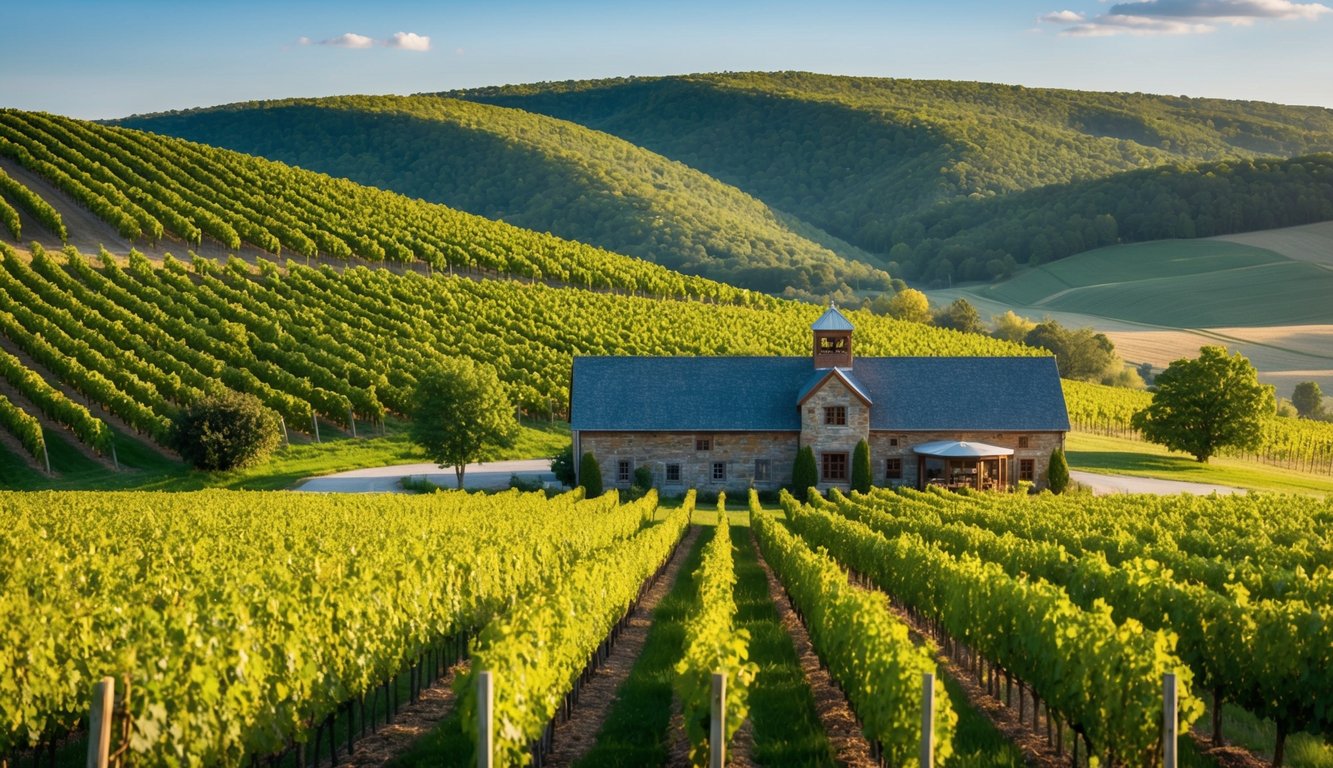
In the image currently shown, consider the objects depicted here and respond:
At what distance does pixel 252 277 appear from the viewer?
75.6 meters

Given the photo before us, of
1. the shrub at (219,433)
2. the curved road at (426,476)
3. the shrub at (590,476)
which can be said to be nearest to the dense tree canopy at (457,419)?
the curved road at (426,476)

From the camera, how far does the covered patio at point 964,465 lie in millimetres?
48906

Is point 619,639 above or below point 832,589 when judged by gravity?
below

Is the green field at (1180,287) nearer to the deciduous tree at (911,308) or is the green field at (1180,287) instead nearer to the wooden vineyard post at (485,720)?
the deciduous tree at (911,308)

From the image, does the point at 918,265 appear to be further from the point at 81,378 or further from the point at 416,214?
the point at 81,378

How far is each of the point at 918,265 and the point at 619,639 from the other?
161 metres

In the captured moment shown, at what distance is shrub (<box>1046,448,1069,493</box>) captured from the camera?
49188 mm

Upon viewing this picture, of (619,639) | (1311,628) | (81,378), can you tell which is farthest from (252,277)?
(1311,628)

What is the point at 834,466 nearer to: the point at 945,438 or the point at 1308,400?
the point at 945,438

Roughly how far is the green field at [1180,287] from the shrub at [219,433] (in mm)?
98741

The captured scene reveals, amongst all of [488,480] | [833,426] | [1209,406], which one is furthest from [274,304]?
[1209,406]

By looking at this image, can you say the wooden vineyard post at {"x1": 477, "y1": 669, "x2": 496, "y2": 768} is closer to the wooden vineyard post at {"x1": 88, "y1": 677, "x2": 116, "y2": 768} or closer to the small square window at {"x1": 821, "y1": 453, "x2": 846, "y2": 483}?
the wooden vineyard post at {"x1": 88, "y1": 677, "x2": 116, "y2": 768}

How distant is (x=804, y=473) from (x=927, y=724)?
3841 cm

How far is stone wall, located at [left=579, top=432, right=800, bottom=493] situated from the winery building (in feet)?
0.13
